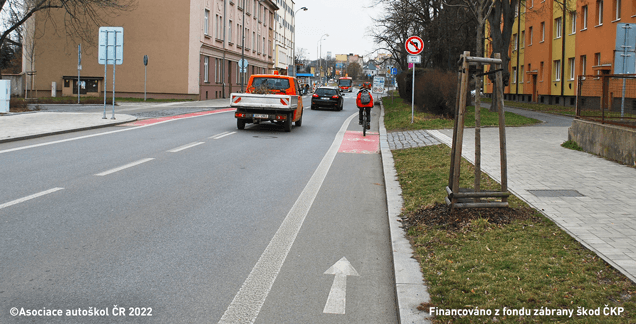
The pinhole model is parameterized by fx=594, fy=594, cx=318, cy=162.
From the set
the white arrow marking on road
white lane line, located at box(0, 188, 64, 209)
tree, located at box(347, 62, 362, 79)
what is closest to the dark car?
white lane line, located at box(0, 188, 64, 209)

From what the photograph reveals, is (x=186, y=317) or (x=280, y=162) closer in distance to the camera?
(x=186, y=317)

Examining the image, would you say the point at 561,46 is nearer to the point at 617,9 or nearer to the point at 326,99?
the point at 617,9

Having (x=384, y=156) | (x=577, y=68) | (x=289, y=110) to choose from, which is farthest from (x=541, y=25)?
(x=384, y=156)

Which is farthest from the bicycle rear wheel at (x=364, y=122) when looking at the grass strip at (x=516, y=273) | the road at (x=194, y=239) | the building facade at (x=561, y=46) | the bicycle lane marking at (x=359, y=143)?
the building facade at (x=561, y=46)

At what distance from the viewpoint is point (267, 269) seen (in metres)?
4.93

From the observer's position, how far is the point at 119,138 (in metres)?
15.4

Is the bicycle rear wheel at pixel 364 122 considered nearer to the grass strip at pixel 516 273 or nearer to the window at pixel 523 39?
the grass strip at pixel 516 273

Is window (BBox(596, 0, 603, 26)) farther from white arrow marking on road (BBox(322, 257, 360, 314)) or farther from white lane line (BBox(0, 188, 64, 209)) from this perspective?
white arrow marking on road (BBox(322, 257, 360, 314))

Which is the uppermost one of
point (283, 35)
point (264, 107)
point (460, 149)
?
point (283, 35)

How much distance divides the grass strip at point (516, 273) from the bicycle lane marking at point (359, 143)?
806cm

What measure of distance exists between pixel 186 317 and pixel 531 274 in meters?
2.52

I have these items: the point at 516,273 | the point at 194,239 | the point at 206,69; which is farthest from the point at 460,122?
the point at 206,69

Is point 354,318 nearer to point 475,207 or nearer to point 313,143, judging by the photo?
point 475,207

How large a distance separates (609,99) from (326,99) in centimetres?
2353
